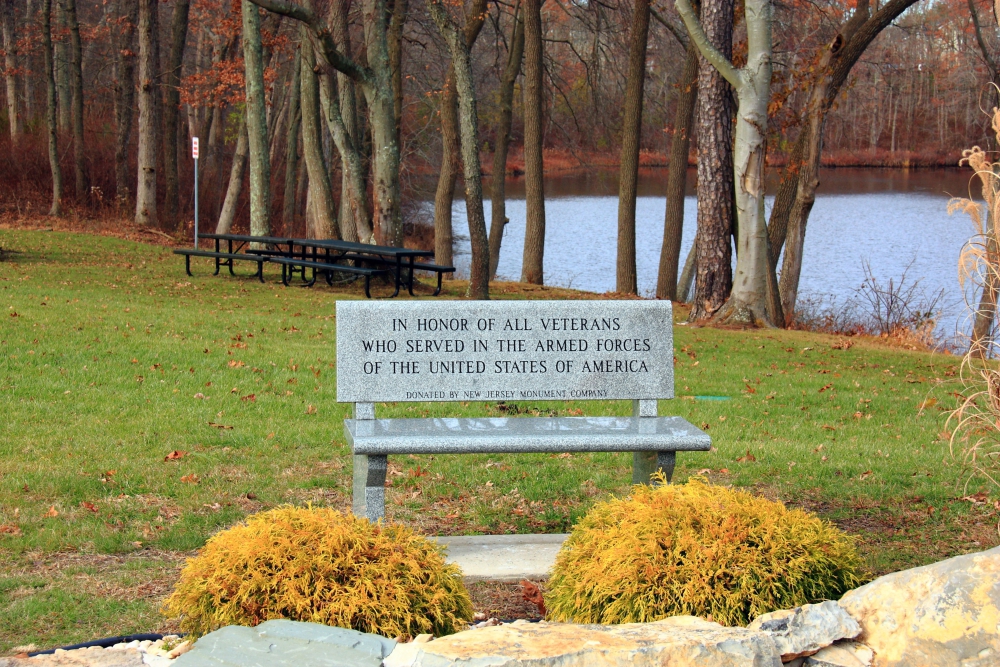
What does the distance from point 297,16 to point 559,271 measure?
1318 cm

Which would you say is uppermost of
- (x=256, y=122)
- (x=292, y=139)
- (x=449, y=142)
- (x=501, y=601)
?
(x=292, y=139)

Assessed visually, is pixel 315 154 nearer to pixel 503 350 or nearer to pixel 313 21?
pixel 313 21

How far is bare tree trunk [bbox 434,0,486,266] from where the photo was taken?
70.2 feet

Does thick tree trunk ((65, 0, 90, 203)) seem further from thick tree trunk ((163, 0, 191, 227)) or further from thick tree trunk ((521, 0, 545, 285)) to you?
thick tree trunk ((521, 0, 545, 285))

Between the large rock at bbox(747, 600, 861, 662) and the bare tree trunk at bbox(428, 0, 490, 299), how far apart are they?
486 inches

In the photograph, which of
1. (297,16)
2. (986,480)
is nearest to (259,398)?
(986,480)

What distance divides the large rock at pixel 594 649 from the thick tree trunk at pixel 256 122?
17949 mm

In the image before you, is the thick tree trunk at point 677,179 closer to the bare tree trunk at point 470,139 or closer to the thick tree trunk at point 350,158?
the bare tree trunk at point 470,139

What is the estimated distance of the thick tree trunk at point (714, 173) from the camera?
14367mm

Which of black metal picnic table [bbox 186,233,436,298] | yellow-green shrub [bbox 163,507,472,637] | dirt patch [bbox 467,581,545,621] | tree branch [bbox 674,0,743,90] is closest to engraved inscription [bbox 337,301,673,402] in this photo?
dirt patch [bbox 467,581,545,621]

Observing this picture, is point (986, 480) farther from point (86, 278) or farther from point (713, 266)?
point (86, 278)

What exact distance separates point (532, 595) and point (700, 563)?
1.05 meters

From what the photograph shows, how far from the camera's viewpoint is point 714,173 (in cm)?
1473

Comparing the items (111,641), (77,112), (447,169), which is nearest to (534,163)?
(447,169)
